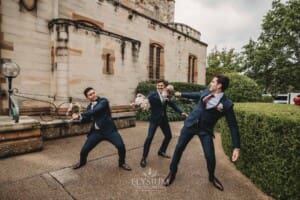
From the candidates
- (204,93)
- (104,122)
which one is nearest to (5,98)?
(104,122)

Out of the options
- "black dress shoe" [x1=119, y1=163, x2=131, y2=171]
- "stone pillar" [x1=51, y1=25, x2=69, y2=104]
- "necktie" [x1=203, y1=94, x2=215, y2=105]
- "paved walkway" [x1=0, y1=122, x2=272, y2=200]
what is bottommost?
"paved walkway" [x1=0, y1=122, x2=272, y2=200]

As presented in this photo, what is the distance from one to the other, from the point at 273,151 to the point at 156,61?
38.7ft

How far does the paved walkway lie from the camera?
2857 millimetres

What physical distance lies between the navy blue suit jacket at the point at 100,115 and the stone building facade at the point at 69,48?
446cm

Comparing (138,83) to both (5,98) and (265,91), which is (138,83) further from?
(265,91)

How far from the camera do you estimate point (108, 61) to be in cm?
916

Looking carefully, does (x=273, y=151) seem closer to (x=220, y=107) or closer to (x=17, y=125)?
(x=220, y=107)

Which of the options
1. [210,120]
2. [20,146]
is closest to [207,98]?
[210,120]

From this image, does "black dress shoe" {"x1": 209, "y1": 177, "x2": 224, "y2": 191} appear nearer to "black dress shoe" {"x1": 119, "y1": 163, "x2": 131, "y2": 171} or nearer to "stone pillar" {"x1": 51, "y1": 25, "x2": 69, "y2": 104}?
"black dress shoe" {"x1": 119, "y1": 163, "x2": 131, "y2": 171}

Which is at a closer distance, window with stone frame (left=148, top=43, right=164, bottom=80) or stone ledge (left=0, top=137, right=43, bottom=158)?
stone ledge (left=0, top=137, right=43, bottom=158)

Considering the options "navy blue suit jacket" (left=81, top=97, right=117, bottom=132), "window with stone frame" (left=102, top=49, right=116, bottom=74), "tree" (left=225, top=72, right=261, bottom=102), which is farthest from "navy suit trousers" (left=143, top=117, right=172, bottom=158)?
"window with stone frame" (left=102, top=49, right=116, bottom=74)

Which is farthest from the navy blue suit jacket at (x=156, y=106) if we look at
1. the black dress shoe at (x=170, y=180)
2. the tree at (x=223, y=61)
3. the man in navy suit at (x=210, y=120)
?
the tree at (x=223, y=61)

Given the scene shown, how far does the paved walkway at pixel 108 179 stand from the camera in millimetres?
2857

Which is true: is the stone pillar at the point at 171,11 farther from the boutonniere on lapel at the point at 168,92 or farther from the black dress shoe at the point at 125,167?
the black dress shoe at the point at 125,167
